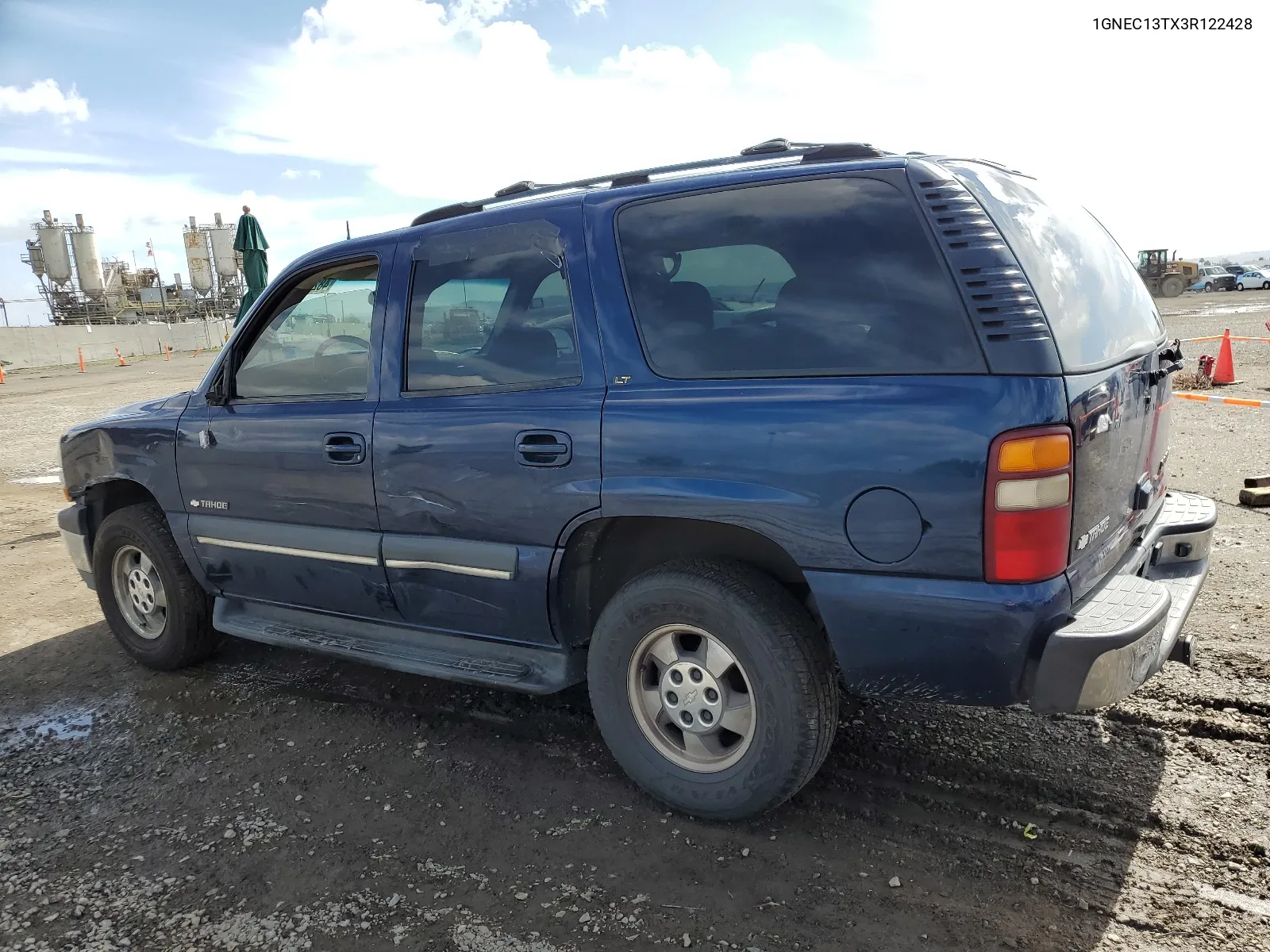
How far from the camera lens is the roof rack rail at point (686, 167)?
2.77 metres

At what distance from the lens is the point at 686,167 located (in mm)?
3240

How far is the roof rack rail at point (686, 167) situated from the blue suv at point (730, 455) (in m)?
0.02

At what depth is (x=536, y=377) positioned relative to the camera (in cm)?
316

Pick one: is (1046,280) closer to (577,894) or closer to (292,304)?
(577,894)

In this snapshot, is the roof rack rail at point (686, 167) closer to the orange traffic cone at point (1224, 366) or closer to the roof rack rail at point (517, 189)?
the roof rack rail at point (517, 189)

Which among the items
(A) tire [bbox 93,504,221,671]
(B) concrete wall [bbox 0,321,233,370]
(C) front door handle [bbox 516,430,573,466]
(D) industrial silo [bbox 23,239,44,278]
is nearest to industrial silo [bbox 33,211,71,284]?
(D) industrial silo [bbox 23,239,44,278]

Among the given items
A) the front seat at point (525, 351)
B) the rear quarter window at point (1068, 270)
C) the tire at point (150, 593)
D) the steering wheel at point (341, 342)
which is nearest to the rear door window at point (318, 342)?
the steering wheel at point (341, 342)

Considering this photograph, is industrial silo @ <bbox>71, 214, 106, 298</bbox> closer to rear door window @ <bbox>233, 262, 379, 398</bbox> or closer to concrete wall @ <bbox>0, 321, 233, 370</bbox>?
concrete wall @ <bbox>0, 321, 233, 370</bbox>

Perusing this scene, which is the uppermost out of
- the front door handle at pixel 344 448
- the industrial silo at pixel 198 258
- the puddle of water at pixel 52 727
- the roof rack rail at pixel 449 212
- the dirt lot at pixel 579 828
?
the industrial silo at pixel 198 258

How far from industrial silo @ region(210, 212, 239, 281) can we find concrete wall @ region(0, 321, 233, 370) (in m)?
21.5

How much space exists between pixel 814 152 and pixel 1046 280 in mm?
797

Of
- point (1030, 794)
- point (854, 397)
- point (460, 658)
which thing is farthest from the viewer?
point (460, 658)

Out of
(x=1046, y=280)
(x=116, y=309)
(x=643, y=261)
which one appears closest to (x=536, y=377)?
(x=643, y=261)

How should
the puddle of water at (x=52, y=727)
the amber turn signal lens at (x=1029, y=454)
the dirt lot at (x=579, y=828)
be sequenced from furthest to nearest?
the puddle of water at (x=52, y=727) → the dirt lot at (x=579, y=828) → the amber turn signal lens at (x=1029, y=454)
